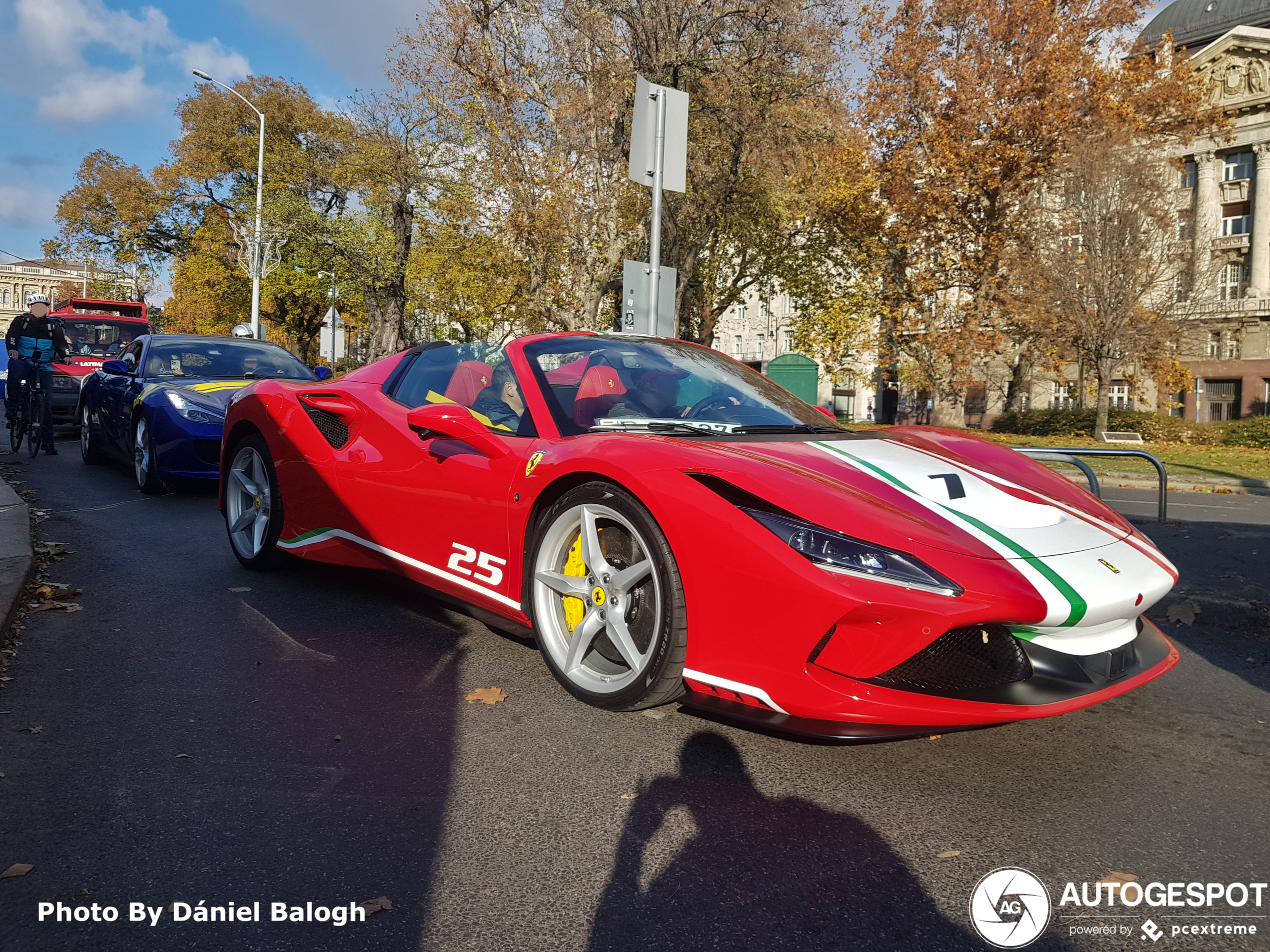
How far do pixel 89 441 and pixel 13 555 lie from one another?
19.7ft

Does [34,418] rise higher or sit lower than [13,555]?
higher

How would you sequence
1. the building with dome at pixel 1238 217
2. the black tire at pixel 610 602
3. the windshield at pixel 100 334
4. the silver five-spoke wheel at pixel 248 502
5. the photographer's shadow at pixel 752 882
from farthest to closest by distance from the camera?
1. the building with dome at pixel 1238 217
2. the windshield at pixel 100 334
3. the silver five-spoke wheel at pixel 248 502
4. the black tire at pixel 610 602
5. the photographer's shadow at pixel 752 882

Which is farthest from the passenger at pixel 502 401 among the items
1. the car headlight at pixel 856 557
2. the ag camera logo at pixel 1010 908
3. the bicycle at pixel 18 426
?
the bicycle at pixel 18 426

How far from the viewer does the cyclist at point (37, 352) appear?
10.6 metres

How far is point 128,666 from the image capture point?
3.53 m

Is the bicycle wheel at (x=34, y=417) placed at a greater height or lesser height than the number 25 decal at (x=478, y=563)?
greater

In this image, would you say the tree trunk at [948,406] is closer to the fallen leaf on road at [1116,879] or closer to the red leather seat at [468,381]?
the red leather seat at [468,381]

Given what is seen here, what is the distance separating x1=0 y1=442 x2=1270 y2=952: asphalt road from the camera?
1.93 m

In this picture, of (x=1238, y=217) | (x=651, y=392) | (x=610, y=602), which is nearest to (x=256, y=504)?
(x=651, y=392)

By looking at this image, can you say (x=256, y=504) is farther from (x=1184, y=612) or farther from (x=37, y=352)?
(x=37, y=352)

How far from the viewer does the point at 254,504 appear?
5148 mm

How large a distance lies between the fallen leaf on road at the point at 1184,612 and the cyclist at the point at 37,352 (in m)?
11.1

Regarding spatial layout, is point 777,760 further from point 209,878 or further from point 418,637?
point 418,637

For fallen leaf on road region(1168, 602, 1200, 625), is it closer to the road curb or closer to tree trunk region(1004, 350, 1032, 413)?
the road curb
